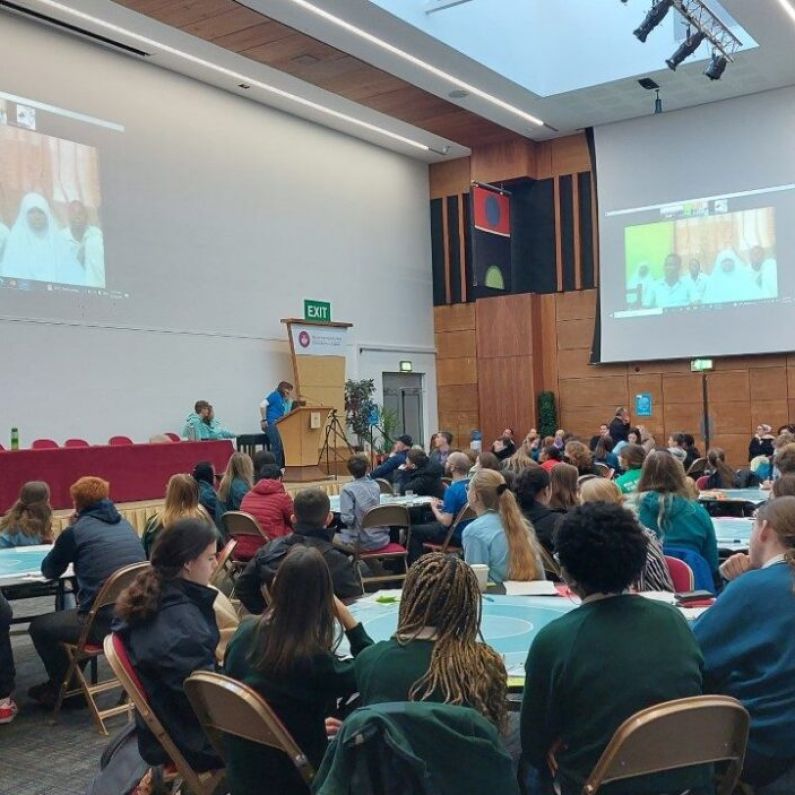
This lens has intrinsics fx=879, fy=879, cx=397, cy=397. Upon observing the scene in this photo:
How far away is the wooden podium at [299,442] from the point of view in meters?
12.1

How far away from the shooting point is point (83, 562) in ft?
13.8

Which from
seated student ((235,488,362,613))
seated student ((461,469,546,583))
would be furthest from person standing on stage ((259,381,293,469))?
seated student ((461,469,546,583))

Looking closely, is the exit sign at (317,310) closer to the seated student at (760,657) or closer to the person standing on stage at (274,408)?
the person standing on stage at (274,408)

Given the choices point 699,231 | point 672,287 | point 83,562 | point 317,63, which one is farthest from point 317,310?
point 83,562

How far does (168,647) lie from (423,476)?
5.40 meters

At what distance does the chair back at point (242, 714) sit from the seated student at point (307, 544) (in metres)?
1.24

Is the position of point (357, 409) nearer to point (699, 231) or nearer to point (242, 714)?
point (699, 231)

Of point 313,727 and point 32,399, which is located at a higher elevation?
point 32,399

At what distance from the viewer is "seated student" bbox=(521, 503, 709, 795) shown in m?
1.98

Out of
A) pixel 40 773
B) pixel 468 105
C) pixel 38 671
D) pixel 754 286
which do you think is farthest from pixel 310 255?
pixel 40 773

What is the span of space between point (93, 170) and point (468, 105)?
5944mm

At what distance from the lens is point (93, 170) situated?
11.9 m

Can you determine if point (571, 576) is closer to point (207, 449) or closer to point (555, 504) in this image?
point (555, 504)

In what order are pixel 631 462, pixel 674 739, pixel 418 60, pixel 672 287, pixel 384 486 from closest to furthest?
pixel 674 739 → pixel 631 462 → pixel 384 486 → pixel 418 60 → pixel 672 287
